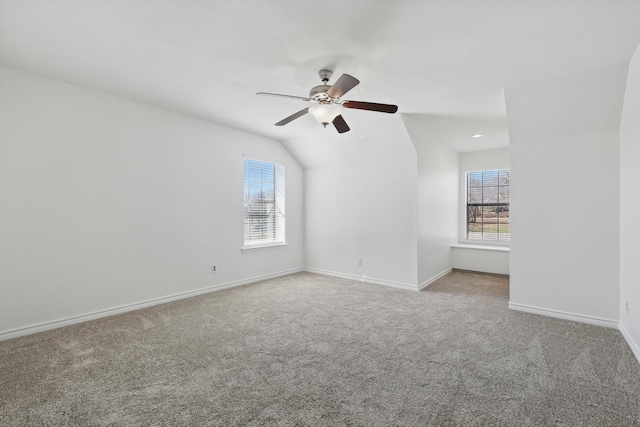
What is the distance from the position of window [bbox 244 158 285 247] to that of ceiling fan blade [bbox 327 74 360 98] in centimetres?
276

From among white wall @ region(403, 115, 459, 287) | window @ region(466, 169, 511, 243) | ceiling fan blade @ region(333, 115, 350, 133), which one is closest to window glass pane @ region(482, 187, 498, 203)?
window @ region(466, 169, 511, 243)

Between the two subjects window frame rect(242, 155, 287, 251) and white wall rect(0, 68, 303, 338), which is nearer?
white wall rect(0, 68, 303, 338)

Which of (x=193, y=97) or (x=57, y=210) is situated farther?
(x=193, y=97)

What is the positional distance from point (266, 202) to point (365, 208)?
1765 millimetres

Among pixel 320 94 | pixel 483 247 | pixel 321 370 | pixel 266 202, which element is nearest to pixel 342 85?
pixel 320 94

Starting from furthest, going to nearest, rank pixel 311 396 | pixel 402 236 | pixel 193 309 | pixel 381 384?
pixel 402 236 < pixel 193 309 < pixel 381 384 < pixel 311 396

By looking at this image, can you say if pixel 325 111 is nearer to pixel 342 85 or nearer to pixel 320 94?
pixel 320 94

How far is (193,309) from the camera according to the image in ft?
12.1

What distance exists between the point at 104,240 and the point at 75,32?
2.13m

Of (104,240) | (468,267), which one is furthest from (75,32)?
(468,267)

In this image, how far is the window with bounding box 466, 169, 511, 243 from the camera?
6031 mm

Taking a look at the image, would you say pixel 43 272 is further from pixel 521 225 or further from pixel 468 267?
pixel 468 267

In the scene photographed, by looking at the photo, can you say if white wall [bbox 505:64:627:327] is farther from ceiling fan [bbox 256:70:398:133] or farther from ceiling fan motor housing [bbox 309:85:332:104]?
ceiling fan motor housing [bbox 309:85:332:104]

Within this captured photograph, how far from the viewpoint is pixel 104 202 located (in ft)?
11.2
